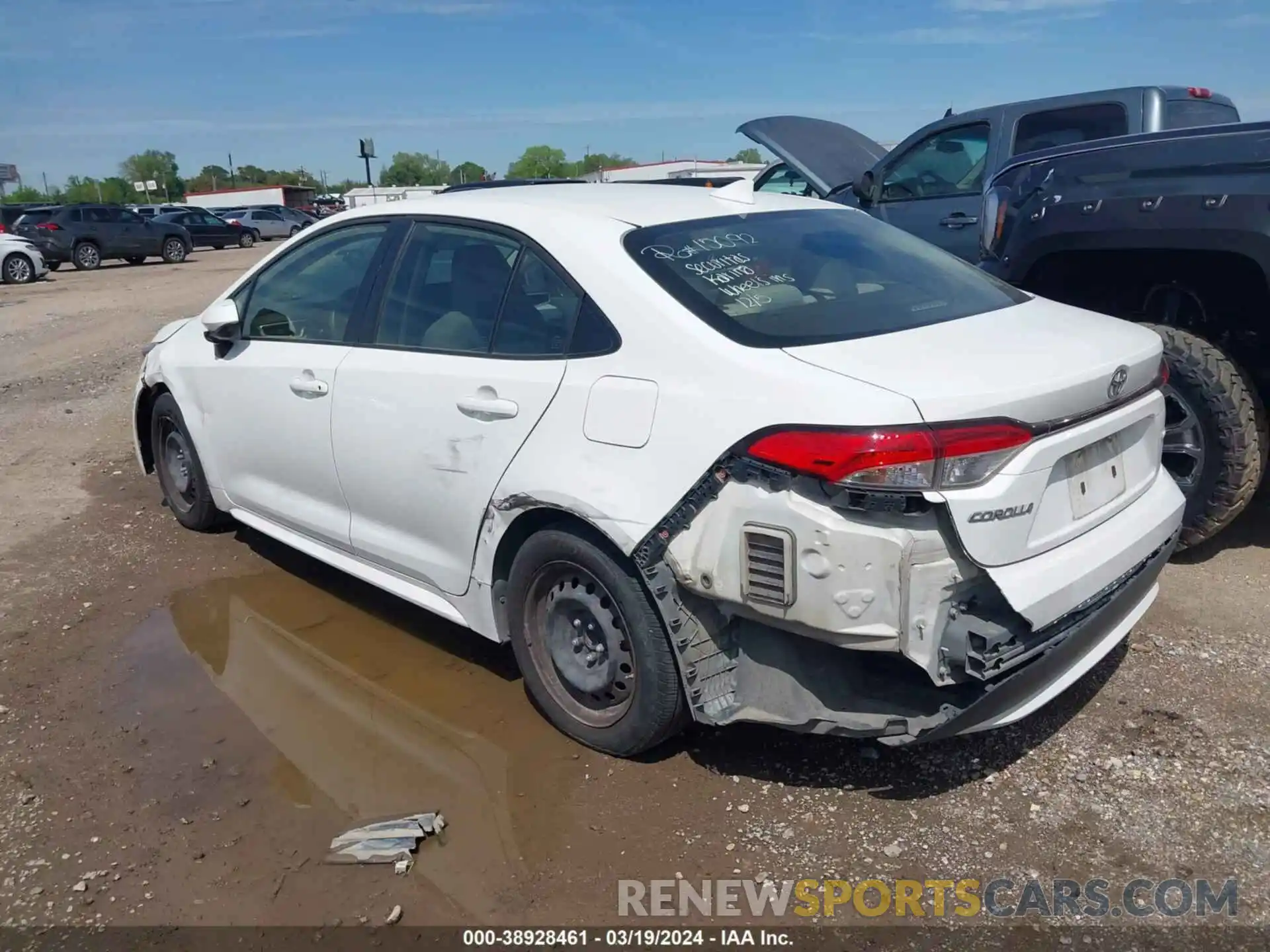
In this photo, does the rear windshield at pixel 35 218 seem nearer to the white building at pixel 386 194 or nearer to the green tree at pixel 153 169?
the white building at pixel 386 194

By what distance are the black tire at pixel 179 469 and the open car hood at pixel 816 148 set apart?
4871 millimetres

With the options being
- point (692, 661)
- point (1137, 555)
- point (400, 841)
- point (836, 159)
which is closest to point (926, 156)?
point (836, 159)

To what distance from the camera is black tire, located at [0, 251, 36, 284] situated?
22.5 meters

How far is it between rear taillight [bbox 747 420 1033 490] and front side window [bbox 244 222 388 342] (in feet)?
7.24

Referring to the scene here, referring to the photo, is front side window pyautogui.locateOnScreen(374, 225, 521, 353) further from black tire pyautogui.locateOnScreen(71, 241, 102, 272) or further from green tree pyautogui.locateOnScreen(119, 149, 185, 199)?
green tree pyautogui.locateOnScreen(119, 149, 185, 199)

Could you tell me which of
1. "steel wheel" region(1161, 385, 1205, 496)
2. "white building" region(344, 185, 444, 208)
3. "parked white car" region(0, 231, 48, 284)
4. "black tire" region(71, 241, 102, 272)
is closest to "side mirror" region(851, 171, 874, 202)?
"white building" region(344, 185, 444, 208)

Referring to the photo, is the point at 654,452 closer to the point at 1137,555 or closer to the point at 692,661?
the point at 692,661

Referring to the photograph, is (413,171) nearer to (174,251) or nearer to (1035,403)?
(174,251)

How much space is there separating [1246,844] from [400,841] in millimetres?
2306

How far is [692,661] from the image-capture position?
290 centimetres

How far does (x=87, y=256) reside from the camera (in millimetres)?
26922

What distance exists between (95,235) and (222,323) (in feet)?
85.3

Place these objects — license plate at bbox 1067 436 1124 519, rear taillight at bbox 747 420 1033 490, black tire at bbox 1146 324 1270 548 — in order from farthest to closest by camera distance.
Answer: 1. black tire at bbox 1146 324 1270 548
2. license plate at bbox 1067 436 1124 519
3. rear taillight at bbox 747 420 1033 490

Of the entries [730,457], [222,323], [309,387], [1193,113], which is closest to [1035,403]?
[730,457]
